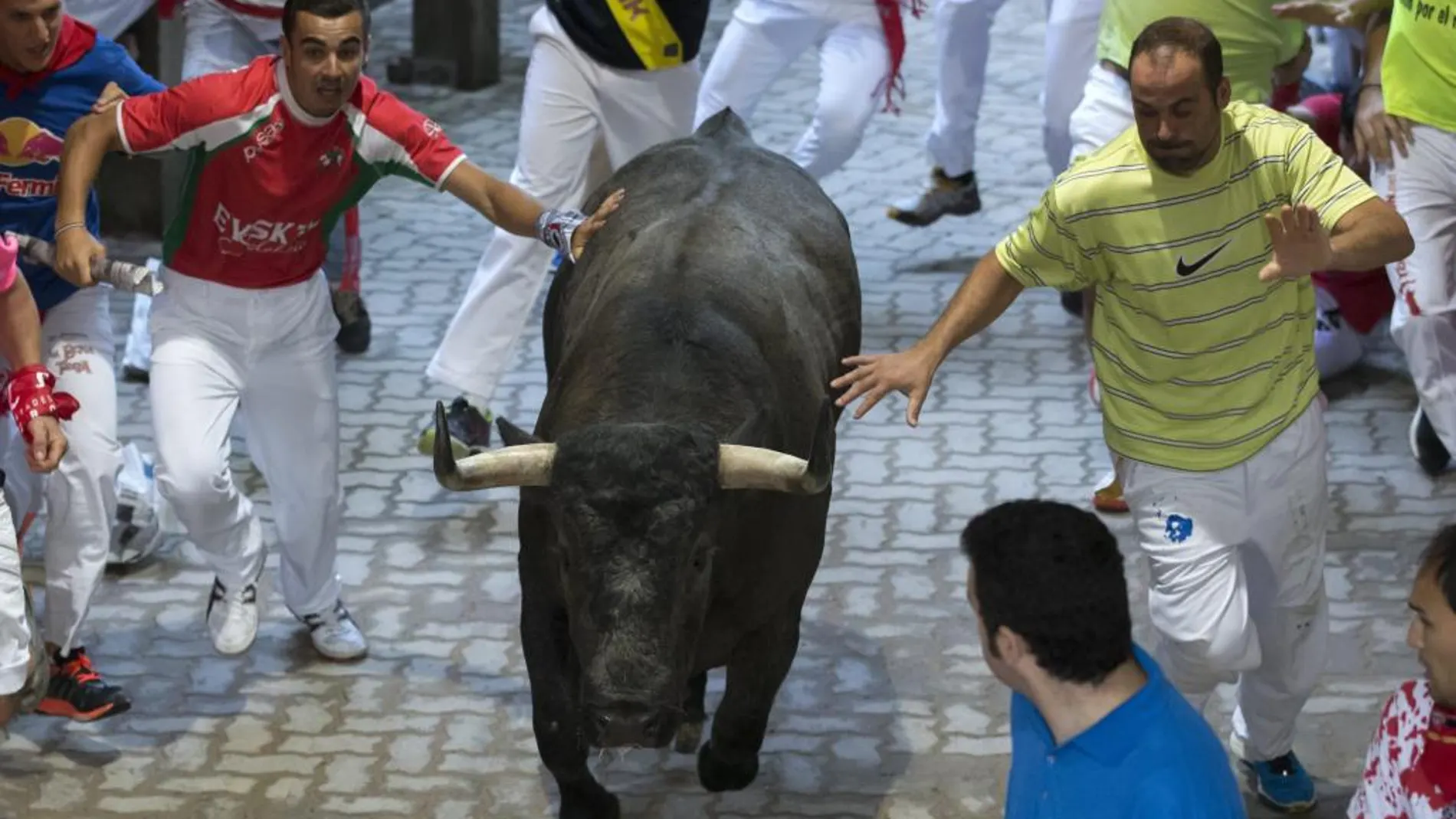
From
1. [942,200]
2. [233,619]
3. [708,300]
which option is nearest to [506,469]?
[708,300]

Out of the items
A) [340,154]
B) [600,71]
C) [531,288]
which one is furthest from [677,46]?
[340,154]

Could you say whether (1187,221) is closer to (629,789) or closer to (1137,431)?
(1137,431)

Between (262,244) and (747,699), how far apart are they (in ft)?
6.54

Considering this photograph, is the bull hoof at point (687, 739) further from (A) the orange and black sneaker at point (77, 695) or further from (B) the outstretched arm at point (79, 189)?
(B) the outstretched arm at point (79, 189)

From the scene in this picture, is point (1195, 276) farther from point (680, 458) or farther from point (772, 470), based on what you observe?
point (680, 458)

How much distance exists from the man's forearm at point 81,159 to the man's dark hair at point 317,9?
58 cm

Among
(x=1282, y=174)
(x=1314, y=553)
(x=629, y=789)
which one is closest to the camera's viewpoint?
(x=1282, y=174)

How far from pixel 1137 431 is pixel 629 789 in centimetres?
182

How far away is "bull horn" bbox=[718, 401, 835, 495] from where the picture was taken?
16.9 ft

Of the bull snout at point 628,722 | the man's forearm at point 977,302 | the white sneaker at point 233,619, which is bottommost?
the white sneaker at point 233,619

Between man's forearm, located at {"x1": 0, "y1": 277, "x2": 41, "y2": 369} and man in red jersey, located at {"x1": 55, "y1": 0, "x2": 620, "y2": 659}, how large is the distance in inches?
7.0

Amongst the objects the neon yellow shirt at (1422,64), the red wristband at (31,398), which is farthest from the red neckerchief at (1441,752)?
the red wristband at (31,398)

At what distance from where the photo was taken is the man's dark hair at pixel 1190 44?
507cm

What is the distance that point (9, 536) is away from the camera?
5.39 meters
